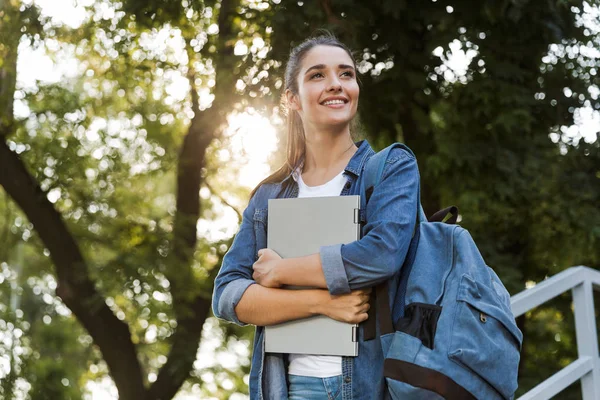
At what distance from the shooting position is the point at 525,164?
17.8ft

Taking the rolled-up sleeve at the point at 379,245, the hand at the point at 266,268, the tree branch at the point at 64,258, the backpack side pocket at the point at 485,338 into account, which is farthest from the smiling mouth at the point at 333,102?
the tree branch at the point at 64,258

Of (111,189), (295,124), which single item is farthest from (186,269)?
(295,124)

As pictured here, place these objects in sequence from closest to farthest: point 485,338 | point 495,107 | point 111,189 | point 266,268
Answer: point 485,338, point 266,268, point 495,107, point 111,189

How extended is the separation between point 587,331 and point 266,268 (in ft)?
6.27

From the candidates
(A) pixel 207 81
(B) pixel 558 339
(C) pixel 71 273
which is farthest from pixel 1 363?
(B) pixel 558 339

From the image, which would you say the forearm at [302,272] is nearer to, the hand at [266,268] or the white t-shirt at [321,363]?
the hand at [266,268]

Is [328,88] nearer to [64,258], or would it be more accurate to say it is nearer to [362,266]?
[362,266]

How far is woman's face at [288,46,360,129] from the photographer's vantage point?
1.90 meters

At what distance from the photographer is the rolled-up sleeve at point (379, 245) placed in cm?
166

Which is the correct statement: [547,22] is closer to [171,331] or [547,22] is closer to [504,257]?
[504,257]

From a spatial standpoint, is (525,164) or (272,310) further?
(525,164)

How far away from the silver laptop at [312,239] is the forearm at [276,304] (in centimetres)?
2

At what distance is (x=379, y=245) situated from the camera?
5.44 ft

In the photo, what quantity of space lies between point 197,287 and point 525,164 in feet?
12.8
